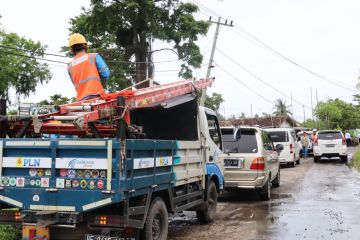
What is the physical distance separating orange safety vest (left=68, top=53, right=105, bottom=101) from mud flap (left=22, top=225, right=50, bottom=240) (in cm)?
199

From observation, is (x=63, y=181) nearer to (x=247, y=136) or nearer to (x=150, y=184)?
(x=150, y=184)

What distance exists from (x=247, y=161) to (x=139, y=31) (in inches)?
760

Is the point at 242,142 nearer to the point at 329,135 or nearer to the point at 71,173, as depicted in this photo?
the point at 71,173

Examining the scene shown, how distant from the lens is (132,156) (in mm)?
5449

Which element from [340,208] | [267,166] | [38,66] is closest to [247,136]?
[267,166]

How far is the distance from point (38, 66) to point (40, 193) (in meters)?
42.6

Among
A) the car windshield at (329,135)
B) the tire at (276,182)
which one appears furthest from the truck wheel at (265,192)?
the car windshield at (329,135)

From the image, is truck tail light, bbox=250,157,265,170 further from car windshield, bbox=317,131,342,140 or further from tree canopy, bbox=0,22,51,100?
tree canopy, bbox=0,22,51,100

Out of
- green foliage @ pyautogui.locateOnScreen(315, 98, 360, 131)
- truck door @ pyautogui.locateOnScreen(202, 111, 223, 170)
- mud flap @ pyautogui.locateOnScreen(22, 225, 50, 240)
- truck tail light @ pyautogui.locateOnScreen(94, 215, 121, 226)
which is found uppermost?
green foliage @ pyautogui.locateOnScreen(315, 98, 360, 131)

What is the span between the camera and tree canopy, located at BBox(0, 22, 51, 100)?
40219 mm

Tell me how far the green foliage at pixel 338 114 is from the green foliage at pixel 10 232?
66.6m

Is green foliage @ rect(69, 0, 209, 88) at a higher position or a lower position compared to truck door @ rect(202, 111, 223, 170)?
higher

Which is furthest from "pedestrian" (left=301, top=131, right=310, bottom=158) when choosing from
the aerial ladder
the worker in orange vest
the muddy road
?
the worker in orange vest

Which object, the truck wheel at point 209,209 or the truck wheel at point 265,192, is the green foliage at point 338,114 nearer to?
the truck wheel at point 265,192
